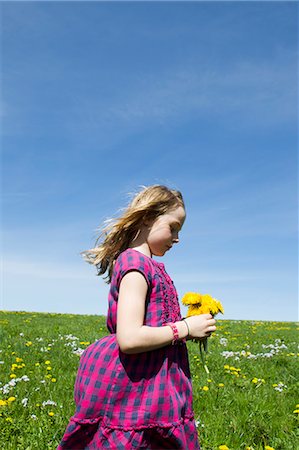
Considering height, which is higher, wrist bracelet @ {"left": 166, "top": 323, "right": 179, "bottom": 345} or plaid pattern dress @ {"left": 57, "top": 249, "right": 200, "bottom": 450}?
wrist bracelet @ {"left": 166, "top": 323, "right": 179, "bottom": 345}

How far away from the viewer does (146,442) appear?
3.24 metres

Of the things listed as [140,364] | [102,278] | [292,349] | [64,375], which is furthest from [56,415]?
[292,349]

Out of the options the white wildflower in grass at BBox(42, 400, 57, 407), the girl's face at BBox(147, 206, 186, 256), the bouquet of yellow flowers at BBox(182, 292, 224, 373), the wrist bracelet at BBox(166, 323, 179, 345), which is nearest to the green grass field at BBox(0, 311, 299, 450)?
the white wildflower in grass at BBox(42, 400, 57, 407)

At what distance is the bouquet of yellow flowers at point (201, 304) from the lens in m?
3.89

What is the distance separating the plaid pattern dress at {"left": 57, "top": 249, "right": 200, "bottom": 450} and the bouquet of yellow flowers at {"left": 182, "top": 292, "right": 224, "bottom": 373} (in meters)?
0.44

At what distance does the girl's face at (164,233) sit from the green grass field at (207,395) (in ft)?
8.40

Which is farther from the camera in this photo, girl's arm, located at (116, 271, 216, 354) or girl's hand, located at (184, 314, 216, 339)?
girl's hand, located at (184, 314, 216, 339)

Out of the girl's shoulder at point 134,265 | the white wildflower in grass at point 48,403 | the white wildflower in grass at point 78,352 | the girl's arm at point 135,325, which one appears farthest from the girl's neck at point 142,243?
the white wildflower in grass at point 78,352

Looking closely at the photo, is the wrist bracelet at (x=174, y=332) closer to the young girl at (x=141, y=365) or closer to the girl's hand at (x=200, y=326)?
the young girl at (x=141, y=365)

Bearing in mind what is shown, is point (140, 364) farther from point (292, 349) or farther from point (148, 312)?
point (292, 349)

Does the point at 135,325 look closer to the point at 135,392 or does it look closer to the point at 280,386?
the point at 135,392

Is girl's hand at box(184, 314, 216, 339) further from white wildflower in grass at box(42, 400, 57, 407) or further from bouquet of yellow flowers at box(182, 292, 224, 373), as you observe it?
white wildflower in grass at box(42, 400, 57, 407)

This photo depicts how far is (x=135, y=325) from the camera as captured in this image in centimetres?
315

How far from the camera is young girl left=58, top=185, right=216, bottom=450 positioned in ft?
10.5
